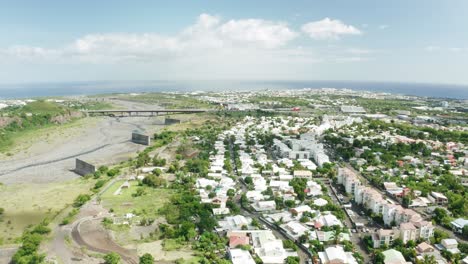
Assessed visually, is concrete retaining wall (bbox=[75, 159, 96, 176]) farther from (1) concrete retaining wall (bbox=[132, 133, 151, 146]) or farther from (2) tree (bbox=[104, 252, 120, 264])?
(2) tree (bbox=[104, 252, 120, 264])

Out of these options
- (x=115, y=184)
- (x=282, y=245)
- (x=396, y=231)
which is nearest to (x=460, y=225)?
(x=396, y=231)

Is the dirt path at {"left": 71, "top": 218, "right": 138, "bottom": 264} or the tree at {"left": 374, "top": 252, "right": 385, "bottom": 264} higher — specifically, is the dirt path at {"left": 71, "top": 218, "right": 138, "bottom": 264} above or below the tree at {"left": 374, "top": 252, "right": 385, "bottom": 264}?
below

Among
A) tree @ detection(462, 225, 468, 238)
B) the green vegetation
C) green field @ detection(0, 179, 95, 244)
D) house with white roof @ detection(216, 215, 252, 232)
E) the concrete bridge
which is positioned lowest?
green field @ detection(0, 179, 95, 244)

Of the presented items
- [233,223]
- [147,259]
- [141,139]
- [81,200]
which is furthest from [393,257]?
[141,139]

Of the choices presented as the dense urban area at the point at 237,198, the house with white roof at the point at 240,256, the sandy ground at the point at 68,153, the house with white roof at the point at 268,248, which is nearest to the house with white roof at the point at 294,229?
the dense urban area at the point at 237,198

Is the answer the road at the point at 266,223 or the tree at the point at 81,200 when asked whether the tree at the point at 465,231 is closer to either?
the road at the point at 266,223

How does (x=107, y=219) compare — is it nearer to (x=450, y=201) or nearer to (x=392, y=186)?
(x=392, y=186)

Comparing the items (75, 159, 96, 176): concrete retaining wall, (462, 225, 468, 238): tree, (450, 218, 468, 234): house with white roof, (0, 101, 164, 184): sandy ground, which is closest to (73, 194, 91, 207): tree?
(75, 159, 96, 176): concrete retaining wall
